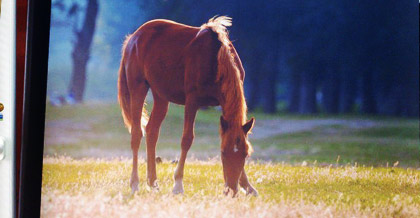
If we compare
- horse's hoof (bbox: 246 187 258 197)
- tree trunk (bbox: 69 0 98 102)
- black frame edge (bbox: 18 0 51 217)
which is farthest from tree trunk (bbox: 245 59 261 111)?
black frame edge (bbox: 18 0 51 217)

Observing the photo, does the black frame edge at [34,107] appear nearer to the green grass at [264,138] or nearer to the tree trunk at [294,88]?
the green grass at [264,138]

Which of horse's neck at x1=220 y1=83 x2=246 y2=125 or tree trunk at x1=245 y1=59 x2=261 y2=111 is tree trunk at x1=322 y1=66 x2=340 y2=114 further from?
horse's neck at x1=220 y1=83 x2=246 y2=125

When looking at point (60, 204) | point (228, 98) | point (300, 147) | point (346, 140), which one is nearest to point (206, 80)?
point (228, 98)

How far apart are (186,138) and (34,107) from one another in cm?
107

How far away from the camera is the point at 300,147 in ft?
10.5

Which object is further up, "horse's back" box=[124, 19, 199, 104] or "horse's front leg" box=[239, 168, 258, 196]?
"horse's back" box=[124, 19, 199, 104]

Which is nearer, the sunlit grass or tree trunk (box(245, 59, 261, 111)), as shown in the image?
the sunlit grass

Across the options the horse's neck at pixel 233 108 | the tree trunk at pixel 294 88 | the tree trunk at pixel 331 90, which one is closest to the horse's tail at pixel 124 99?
the horse's neck at pixel 233 108

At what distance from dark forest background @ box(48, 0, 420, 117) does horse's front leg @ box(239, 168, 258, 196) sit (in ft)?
1.65

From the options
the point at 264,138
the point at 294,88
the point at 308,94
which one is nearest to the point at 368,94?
the point at 308,94

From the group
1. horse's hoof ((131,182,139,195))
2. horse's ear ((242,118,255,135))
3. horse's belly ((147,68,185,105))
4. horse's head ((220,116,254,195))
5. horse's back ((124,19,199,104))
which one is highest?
horse's back ((124,19,199,104))

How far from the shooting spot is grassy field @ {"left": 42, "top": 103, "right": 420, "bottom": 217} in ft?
10.1

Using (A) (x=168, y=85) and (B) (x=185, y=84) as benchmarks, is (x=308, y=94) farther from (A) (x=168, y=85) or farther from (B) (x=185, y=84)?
(A) (x=168, y=85)

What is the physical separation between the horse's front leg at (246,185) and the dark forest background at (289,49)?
1.65 feet
